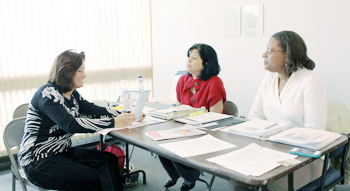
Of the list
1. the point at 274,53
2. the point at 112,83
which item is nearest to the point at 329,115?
the point at 274,53

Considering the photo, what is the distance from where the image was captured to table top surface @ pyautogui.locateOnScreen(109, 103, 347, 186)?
3.76 feet

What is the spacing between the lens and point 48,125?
1911 millimetres

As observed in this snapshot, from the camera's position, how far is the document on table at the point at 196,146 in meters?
1.43

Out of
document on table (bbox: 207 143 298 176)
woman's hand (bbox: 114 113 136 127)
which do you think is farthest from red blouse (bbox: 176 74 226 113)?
document on table (bbox: 207 143 298 176)

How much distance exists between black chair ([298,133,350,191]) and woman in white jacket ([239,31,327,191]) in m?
0.07

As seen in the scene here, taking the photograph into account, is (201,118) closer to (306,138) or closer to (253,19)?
(306,138)

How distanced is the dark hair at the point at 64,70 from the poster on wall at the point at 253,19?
84.2 inches

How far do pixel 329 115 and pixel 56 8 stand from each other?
122 inches

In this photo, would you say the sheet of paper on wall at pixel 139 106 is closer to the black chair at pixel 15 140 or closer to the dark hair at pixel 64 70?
the dark hair at pixel 64 70

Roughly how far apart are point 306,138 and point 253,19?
2124mm

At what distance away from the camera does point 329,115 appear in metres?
2.14

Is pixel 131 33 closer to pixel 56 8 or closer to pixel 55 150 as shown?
pixel 56 8

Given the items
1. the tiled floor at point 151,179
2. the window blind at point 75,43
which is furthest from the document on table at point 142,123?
the window blind at point 75,43

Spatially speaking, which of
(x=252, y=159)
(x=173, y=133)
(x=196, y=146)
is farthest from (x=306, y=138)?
(x=173, y=133)
